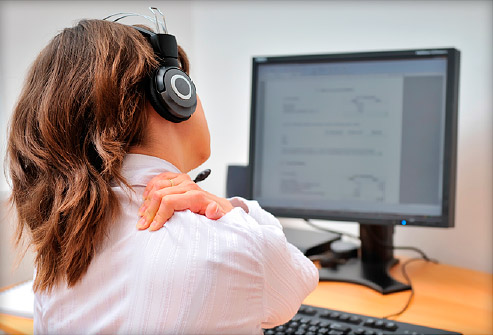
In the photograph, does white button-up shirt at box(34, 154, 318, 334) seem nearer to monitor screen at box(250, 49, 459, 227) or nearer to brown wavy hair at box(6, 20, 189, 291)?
brown wavy hair at box(6, 20, 189, 291)

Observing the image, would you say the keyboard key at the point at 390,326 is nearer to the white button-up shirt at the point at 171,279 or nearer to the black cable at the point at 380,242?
the white button-up shirt at the point at 171,279

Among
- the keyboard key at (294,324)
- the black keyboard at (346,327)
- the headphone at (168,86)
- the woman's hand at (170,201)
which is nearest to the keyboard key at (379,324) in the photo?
the black keyboard at (346,327)

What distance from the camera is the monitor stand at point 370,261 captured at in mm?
1035

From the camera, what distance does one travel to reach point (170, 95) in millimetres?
570

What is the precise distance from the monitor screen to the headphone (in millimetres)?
522

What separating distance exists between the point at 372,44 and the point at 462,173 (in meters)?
0.42

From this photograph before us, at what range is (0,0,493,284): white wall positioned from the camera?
1.09 meters

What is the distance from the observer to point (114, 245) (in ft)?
1.73

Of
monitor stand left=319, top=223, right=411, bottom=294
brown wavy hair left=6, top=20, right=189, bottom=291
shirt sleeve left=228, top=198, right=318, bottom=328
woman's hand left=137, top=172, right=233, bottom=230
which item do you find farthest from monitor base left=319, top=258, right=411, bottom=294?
brown wavy hair left=6, top=20, right=189, bottom=291

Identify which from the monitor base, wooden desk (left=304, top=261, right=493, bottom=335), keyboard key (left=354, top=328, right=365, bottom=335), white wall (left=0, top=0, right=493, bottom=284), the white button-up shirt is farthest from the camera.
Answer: white wall (left=0, top=0, right=493, bottom=284)

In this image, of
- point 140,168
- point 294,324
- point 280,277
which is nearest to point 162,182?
point 140,168

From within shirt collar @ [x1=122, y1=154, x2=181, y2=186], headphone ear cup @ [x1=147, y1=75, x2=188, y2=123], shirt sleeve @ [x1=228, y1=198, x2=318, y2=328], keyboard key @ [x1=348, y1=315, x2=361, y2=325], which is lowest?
keyboard key @ [x1=348, y1=315, x2=361, y2=325]

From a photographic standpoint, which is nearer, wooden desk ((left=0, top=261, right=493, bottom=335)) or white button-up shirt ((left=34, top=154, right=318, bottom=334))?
white button-up shirt ((left=34, top=154, right=318, bottom=334))

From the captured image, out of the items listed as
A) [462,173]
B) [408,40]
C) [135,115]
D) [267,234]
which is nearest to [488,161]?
[462,173]
